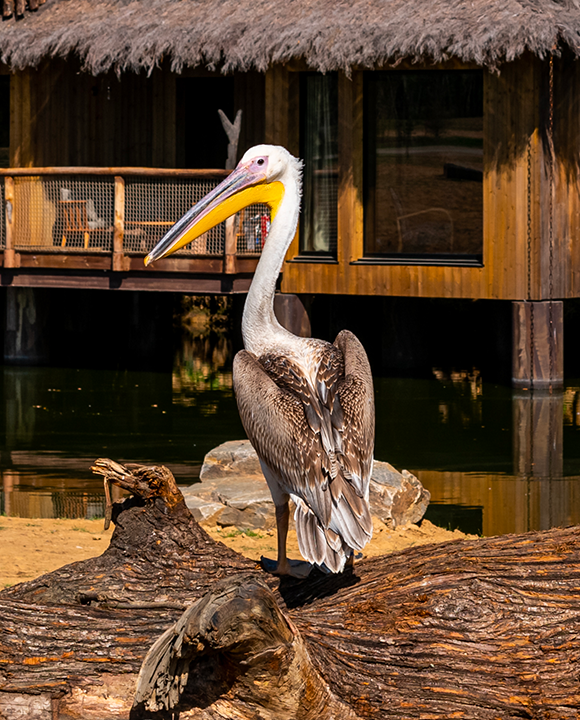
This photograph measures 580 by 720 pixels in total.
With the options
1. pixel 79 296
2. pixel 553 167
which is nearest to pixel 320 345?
pixel 553 167

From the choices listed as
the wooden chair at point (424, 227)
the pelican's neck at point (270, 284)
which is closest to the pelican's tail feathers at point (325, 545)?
the pelican's neck at point (270, 284)

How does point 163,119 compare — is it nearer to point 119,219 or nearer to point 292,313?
point 119,219

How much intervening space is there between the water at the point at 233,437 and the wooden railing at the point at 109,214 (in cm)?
169

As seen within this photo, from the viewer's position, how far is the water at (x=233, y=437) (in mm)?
8844

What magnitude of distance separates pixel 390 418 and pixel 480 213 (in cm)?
326

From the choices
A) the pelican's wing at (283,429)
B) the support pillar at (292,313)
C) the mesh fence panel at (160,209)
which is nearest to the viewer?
the pelican's wing at (283,429)

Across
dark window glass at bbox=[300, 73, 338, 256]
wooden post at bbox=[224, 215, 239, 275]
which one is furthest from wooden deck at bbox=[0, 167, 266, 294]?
dark window glass at bbox=[300, 73, 338, 256]

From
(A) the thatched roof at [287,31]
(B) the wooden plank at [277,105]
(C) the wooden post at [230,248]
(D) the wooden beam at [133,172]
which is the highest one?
(A) the thatched roof at [287,31]

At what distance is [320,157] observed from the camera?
14938 millimetres

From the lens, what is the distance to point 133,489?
4.82m

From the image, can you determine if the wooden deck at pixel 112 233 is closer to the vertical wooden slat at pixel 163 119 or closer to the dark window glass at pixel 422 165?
the dark window glass at pixel 422 165

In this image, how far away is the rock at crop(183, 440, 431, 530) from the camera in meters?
7.93

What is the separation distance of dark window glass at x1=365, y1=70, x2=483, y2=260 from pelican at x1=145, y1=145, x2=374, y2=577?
855 cm

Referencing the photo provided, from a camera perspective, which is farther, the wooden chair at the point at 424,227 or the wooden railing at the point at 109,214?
the wooden chair at the point at 424,227
